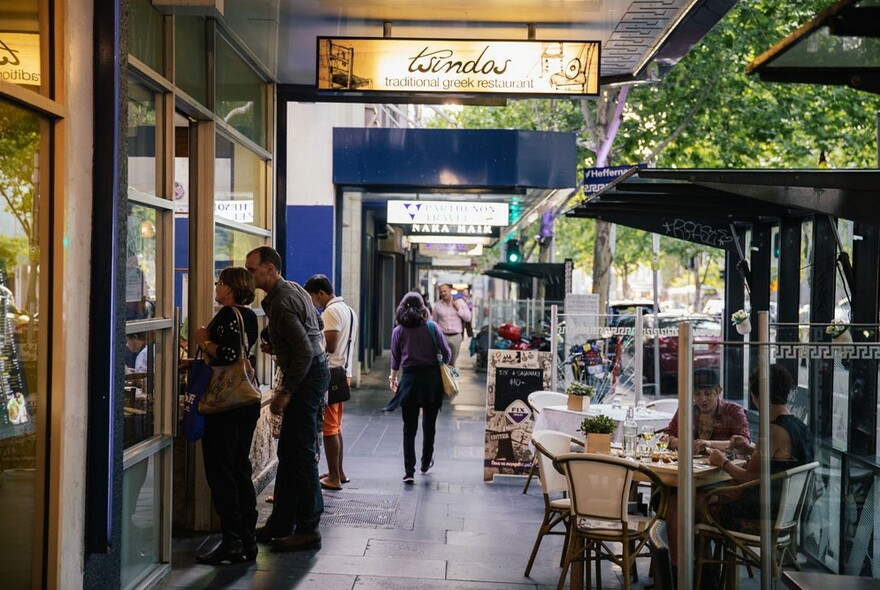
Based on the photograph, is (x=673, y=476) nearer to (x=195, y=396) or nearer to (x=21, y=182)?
(x=195, y=396)

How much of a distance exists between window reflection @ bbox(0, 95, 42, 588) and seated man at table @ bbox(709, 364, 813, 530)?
338cm

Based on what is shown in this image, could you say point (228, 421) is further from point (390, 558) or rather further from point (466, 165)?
point (466, 165)

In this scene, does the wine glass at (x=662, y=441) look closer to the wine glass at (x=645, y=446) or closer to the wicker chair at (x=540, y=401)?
the wine glass at (x=645, y=446)

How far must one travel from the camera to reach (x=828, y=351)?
16.0ft

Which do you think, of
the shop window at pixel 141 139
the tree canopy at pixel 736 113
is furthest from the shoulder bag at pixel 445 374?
the tree canopy at pixel 736 113

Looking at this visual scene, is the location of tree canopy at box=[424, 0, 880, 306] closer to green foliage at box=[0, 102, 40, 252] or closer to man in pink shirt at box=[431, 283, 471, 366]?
man in pink shirt at box=[431, 283, 471, 366]

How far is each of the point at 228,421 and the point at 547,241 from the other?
2330 centimetres

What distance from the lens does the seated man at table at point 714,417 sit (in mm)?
5277

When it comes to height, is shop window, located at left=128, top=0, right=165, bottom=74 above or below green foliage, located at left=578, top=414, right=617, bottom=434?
above

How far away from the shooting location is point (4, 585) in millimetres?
4172

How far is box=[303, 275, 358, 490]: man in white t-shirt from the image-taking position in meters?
8.71

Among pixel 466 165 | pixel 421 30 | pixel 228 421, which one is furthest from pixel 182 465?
pixel 466 165

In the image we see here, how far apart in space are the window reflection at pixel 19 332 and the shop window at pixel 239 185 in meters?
3.11

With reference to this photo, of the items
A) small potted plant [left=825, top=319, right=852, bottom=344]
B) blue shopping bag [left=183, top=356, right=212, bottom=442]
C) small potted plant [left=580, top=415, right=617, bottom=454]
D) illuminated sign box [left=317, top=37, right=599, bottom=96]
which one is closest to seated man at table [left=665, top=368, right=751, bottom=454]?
small potted plant [left=580, top=415, right=617, bottom=454]
